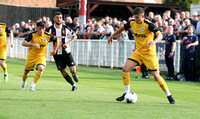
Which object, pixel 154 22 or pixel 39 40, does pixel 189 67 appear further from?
pixel 39 40

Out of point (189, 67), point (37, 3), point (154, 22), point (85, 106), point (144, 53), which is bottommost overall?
point (85, 106)

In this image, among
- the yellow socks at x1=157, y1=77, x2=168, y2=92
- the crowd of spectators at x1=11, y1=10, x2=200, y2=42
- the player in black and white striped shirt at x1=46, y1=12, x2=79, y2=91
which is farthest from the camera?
the crowd of spectators at x1=11, y1=10, x2=200, y2=42

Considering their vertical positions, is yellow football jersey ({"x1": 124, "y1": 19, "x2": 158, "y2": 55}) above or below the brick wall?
below

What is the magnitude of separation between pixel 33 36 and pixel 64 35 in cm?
88

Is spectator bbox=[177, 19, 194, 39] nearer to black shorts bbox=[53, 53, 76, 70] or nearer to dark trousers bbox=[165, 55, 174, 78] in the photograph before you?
dark trousers bbox=[165, 55, 174, 78]

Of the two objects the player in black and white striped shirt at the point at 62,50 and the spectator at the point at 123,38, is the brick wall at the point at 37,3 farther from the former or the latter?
the player in black and white striped shirt at the point at 62,50

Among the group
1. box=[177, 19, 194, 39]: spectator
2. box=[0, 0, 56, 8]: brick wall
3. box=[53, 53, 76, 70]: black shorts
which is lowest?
box=[53, 53, 76, 70]: black shorts

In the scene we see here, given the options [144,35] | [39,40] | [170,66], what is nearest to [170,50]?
[170,66]

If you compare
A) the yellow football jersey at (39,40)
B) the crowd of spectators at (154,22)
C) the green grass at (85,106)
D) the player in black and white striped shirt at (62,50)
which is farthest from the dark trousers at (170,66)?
the yellow football jersey at (39,40)

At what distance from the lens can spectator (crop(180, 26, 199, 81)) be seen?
52.0ft

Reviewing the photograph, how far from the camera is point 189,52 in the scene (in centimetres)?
1608

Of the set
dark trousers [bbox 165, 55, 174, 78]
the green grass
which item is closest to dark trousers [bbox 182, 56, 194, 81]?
dark trousers [bbox 165, 55, 174, 78]

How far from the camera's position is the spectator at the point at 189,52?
15836 mm

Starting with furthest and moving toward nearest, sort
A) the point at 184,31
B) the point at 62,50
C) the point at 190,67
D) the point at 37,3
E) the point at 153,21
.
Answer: the point at 37,3 < the point at 153,21 < the point at 184,31 < the point at 190,67 < the point at 62,50
